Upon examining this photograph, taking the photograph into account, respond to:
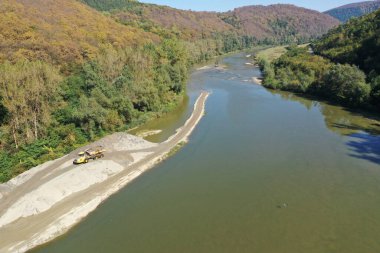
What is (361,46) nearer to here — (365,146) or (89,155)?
(365,146)

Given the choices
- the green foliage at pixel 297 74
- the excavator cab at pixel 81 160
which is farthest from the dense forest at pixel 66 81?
the green foliage at pixel 297 74

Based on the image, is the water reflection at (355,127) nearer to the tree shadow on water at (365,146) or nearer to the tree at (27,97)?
the tree shadow on water at (365,146)

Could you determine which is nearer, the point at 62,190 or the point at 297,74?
the point at 62,190

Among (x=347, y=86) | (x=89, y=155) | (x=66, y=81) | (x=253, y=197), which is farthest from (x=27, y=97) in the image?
(x=347, y=86)

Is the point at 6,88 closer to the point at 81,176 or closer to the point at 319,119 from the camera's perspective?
the point at 81,176

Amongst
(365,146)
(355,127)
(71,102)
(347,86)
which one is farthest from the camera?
(347,86)

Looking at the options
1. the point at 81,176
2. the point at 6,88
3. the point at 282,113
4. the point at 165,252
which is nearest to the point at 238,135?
the point at 282,113
